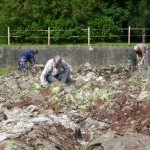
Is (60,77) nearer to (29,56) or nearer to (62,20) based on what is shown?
(29,56)

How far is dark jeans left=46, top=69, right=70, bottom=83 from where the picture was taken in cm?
1680

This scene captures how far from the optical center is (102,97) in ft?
46.4

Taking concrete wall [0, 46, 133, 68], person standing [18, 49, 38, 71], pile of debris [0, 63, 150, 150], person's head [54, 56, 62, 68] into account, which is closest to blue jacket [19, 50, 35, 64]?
person standing [18, 49, 38, 71]

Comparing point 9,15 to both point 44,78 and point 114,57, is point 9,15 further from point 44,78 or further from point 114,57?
point 44,78

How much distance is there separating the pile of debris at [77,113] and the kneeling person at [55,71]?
262 mm

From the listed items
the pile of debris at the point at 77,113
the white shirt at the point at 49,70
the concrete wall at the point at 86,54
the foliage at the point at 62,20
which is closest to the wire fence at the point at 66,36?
the foliage at the point at 62,20

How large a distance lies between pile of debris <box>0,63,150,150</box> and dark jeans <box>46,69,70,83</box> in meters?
0.25

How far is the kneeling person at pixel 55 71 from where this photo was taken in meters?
16.6

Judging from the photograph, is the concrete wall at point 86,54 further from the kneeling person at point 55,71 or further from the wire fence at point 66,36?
the kneeling person at point 55,71

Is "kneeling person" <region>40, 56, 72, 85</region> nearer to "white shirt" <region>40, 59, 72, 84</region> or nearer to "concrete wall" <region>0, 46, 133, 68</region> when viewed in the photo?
"white shirt" <region>40, 59, 72, 84</region>

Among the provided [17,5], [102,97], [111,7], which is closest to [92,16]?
[111,7]

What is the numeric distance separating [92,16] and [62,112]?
24.4 m

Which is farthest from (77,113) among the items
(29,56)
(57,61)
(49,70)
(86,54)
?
(86,54)

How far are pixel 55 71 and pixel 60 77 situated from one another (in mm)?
314
